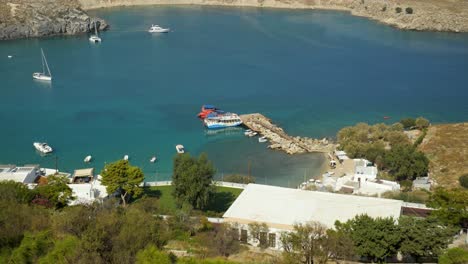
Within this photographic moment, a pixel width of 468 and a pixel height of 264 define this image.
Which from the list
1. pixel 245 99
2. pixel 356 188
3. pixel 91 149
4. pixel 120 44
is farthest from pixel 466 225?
pixel 120 44

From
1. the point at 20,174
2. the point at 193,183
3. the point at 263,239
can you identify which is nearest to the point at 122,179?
the point at 193,183

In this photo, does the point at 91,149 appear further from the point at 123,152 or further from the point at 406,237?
the point at 406,237

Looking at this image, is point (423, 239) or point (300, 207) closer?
point (423, 239)

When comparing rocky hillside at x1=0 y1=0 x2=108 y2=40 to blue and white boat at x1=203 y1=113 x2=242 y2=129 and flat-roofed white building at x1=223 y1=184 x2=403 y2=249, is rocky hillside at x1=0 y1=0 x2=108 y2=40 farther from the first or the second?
flat-roofed white building at x1=223 y1=184 x2=403 y2=249

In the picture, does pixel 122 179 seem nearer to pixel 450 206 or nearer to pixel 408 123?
pixel 450 206

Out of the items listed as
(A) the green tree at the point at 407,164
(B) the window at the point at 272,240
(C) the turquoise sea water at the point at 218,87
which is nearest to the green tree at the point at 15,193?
(C) the turquoise sea water at the point at 218,87

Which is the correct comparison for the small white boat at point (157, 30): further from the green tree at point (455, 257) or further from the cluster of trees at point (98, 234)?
the green tree at point (455, 257)
